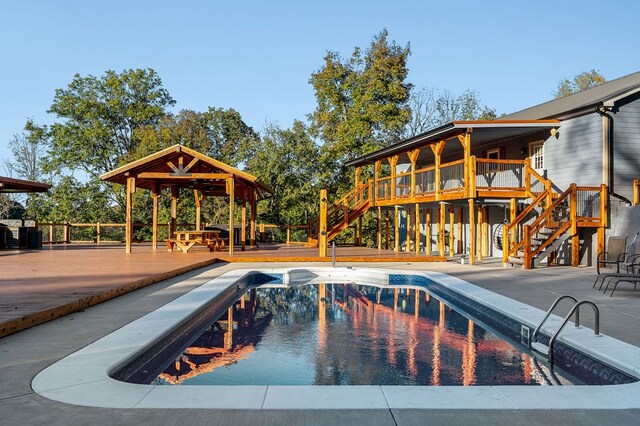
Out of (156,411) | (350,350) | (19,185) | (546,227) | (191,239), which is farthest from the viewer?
(19,185)

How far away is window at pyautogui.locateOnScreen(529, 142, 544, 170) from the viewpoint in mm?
17469

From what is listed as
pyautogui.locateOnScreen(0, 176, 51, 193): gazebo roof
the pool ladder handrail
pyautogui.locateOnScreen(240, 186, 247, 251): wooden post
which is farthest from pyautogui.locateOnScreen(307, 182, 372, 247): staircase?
the pool ladder handrail

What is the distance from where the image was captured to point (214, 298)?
28.5 ft

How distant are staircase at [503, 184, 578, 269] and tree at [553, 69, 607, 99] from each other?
34.2m

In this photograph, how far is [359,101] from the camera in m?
31.8

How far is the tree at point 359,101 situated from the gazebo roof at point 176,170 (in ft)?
39.0

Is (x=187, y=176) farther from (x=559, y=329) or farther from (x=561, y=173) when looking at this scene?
(x=559, y=329)

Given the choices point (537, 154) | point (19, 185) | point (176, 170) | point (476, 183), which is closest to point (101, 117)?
point (19, 185)

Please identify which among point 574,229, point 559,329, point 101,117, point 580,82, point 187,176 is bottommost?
point 559,329

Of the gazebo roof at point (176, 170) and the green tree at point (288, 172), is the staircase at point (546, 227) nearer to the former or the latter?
the gazebo roof at point (176, 170)

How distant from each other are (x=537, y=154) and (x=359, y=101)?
616 inches

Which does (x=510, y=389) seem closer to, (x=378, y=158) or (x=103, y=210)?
(x=378, y=158)

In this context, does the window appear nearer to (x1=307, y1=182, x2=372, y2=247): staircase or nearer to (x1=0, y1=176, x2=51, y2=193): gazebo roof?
(x1=307, y1=182, x2=372, y2=247): staircase

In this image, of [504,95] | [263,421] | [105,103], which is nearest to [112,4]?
[105,103]
